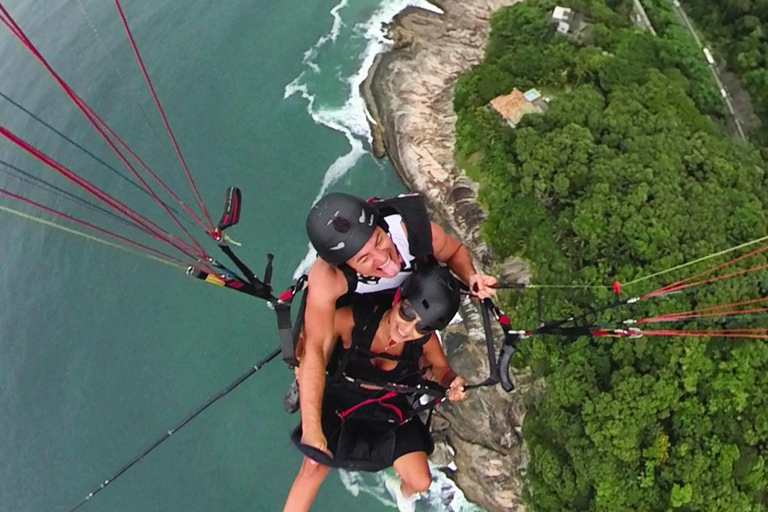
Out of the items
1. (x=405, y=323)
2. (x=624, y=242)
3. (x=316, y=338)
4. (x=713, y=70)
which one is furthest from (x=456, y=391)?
(x=713, y=70)

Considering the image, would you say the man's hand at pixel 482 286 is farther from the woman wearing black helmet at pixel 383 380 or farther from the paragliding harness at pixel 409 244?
the paragliding harness at pixel 409 244

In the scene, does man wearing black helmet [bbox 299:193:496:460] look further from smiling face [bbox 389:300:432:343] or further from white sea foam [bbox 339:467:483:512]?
white sea foam [bbox 339:467:483:512]

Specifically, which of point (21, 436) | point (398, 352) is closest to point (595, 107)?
point (398, 352)

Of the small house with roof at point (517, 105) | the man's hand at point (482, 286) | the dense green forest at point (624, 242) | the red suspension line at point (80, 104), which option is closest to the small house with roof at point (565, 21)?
the dense green forest at point (624, 242)

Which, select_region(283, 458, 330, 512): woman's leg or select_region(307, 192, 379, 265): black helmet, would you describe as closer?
select_region(307, 192, 379, 265): black helmet

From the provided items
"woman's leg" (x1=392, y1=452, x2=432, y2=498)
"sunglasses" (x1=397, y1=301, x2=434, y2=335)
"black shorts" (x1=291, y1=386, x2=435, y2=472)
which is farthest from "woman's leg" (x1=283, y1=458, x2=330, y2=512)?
"sunglasses" (x1=397, y1=301, x2=434, y2=335)

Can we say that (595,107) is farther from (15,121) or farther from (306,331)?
(15,121)
